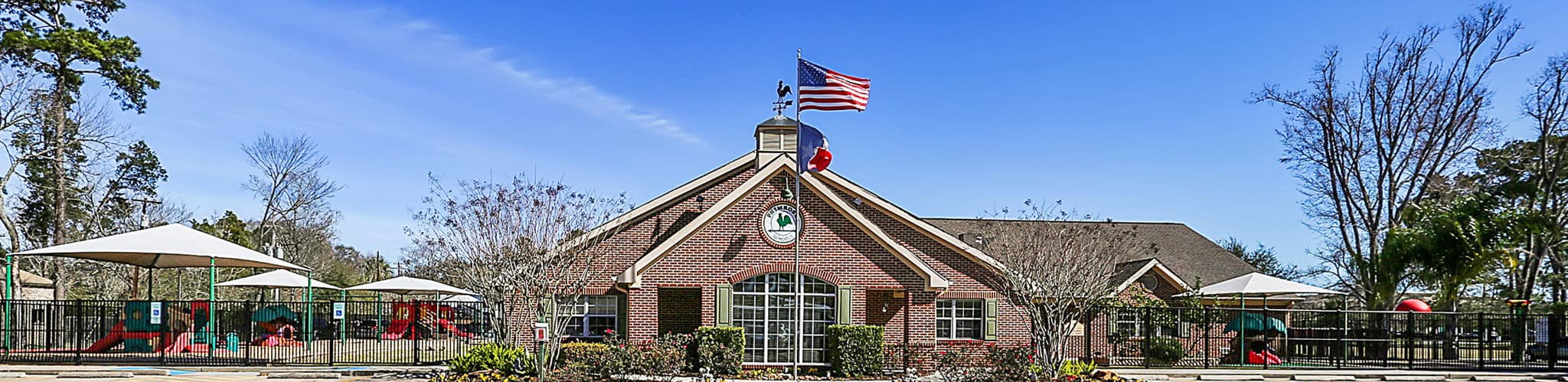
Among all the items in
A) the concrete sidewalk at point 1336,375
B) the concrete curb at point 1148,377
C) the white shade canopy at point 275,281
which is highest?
the white shade canopy at point 275,281

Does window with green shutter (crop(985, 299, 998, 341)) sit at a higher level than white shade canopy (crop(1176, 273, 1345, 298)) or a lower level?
lower

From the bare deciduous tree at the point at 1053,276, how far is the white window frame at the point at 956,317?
1321 mm

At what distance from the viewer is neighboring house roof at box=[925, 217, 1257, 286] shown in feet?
118

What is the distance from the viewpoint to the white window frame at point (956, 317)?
78.7ft

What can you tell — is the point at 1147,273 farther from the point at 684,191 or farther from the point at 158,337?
the point at 158,337

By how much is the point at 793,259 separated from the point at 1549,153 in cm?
2371

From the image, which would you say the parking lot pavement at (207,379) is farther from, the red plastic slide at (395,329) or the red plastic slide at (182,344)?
the red plastic slide at (395,329)

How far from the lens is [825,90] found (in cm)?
1912

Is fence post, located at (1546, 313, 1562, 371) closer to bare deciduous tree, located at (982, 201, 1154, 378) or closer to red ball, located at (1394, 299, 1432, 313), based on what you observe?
red ball, located at (1394, 299, 1432, 313)

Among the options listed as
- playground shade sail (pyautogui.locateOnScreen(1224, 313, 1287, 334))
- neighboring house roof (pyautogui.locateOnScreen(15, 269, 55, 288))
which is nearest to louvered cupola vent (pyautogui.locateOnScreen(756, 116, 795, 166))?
playground shade sail (pyautogui.locateOnScreen(1224, 313, 1287, 334))

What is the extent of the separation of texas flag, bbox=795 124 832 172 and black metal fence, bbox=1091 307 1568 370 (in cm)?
763

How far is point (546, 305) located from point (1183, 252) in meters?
25.5

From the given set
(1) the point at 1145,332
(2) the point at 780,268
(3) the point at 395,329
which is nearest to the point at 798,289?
(2) the point at 780,268

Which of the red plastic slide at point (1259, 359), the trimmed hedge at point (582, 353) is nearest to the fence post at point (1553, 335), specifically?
the red plastic slide at point (1259, 359)
